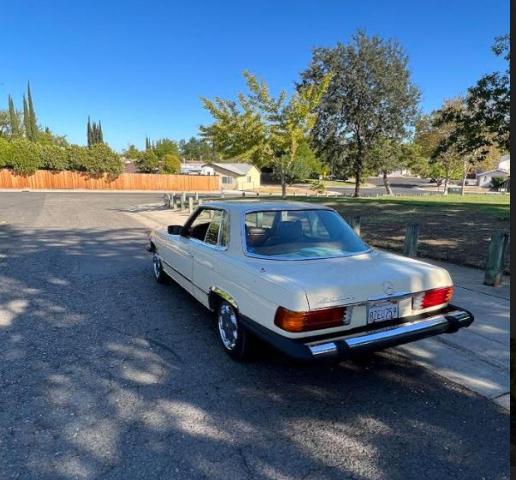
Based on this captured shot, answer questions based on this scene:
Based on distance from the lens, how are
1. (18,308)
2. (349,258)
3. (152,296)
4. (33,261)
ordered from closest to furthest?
(349,258) < (18,308) < (152,296) < (33,261)

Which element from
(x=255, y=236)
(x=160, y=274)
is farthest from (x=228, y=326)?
(x=160, y=274)

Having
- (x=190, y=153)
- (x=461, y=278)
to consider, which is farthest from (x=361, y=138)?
(x=190, y=153)

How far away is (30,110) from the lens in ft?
224

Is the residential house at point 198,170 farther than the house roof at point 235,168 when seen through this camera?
Yes

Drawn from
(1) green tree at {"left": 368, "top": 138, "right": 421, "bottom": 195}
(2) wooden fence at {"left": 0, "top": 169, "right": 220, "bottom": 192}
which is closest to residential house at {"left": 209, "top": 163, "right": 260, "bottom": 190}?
(2) wooden fence at {"left": 0, "top": 169, "right": 220, "bottom": 192}

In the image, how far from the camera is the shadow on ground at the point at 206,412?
2334mm

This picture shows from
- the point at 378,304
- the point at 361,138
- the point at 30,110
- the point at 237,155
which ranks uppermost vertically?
the point at 30,110

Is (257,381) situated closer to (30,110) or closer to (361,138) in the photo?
(361,138)

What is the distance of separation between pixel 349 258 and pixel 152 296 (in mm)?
3142

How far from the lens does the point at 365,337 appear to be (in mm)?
2973

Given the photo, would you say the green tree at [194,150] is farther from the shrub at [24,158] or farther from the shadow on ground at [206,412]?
the shadow on ground at [206,412]

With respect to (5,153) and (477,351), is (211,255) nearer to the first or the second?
(477,351)

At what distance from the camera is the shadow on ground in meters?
2.33

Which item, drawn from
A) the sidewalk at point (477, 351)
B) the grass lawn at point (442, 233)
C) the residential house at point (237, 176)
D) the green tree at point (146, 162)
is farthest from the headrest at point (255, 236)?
the green tree at point (146, 162)
